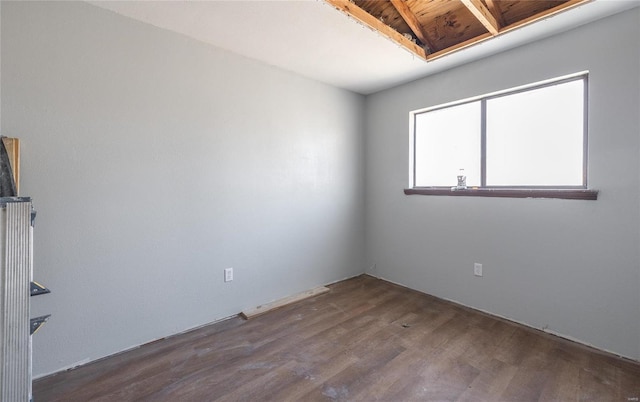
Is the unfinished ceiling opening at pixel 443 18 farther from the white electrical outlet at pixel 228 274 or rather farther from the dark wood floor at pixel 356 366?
the dark wood floor at pixel 356 366

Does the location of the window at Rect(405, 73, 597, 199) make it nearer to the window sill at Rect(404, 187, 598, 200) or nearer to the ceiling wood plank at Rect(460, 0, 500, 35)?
the window sill at Rect(404, 187, 598, 200)

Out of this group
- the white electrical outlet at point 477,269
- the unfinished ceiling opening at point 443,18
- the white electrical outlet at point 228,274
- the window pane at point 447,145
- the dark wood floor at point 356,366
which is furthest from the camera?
the window pane at point 447,145

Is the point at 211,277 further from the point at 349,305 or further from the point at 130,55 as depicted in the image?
the point at 130,55

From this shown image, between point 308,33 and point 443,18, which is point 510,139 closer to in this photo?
point 443,18

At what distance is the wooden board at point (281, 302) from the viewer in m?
2.47

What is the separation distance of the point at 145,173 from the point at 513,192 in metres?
2.96

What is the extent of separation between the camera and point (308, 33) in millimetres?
2109

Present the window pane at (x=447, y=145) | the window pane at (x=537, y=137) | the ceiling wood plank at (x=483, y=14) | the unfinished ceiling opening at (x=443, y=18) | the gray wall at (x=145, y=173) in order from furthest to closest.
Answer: the window pane at (x=447, y=145) → the window pane at (x=537, y=137) → the unfinished ceiling opening at (x=443, y=18) → the ceiling wood plank at (x=483, y=14) → the gray wall at (x=145, y=173)

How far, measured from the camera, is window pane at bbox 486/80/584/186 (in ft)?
6.90

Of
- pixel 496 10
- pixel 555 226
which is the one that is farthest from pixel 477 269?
pixel 496 10

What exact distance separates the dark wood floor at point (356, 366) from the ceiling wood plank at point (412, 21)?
251cm

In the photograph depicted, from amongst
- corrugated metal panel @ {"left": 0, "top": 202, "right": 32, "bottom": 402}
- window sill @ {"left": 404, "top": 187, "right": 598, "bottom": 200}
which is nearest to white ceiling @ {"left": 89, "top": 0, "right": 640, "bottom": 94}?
window sill @ {"left": 404, "top": 187, "right": 598, "bottom": 200}

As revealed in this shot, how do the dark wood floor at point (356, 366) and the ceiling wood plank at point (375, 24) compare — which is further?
the ceiling wood plank at point (375, 24)

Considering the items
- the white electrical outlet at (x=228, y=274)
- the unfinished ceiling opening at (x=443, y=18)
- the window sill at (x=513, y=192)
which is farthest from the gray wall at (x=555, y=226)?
the white electrical outlet at (x=228, y=274)
